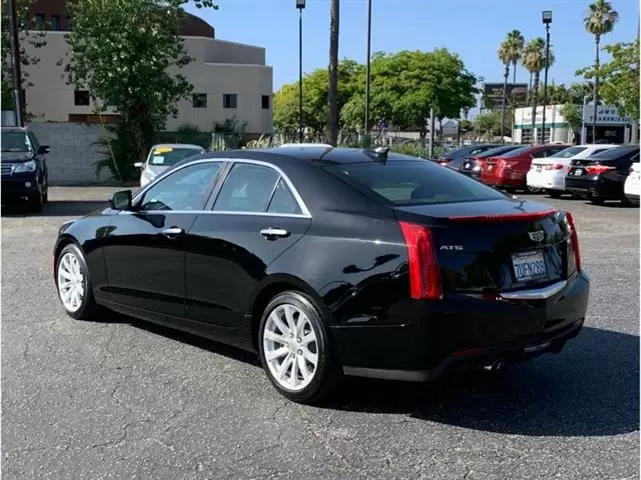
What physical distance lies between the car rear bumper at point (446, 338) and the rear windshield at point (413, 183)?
31.7 inches

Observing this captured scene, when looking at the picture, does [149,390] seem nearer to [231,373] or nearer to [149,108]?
[231,373]

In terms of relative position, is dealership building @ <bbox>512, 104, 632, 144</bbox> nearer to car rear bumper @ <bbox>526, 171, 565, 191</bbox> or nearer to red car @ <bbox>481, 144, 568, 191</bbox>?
red car @ <bbox>481, 144, 568, 191</bbox>

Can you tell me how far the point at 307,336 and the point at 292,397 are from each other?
40 centimetres

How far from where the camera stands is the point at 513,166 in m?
23.0

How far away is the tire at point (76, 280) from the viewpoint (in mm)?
6711

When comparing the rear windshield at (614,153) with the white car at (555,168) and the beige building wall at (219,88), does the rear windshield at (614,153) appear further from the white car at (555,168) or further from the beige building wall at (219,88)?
the beige building wall at (219,88)

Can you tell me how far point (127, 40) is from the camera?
27594 mm

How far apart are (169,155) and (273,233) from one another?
13436mm

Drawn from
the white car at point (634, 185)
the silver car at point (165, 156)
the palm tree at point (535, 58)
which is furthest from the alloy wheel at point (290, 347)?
the palm tree at point (535, 58)

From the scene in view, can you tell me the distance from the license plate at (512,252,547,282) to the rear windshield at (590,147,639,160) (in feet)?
49.0

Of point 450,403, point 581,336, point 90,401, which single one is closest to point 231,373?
point 90,401

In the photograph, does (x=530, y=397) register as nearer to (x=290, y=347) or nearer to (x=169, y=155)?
(x=290, y=347)

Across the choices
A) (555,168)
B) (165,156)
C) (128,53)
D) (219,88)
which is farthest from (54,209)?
(219,88)

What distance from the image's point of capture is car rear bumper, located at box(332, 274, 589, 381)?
13.9ft
